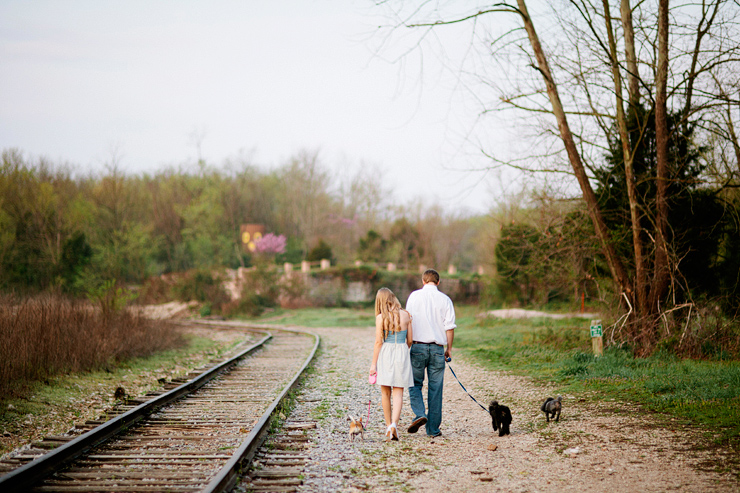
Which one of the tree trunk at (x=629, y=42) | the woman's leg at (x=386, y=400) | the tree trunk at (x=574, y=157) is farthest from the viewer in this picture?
the tree trunk at (x=629, y=42)

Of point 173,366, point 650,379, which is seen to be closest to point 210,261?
point 173,366

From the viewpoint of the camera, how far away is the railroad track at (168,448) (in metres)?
4.77

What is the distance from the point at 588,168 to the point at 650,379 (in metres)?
5.78

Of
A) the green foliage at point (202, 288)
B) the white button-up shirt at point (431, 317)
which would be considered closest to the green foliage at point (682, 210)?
the white button-up shirt at point (431, 317)

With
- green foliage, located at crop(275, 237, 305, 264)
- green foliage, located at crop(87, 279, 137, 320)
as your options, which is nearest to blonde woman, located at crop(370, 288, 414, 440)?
green foliage, located at crop(87, 279, 137, 320)

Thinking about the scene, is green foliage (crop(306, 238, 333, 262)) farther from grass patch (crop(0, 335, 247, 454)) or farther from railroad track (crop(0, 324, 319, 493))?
railroad track (crop(0, 324, 319, 493))

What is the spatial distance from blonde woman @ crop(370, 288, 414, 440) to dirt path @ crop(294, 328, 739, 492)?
0.67 metres

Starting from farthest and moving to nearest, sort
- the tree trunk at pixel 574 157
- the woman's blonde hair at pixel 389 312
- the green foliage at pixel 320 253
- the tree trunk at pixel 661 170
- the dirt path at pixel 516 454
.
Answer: the green foliage at pixel 320 253 → the tree trunk at pixel 574 157 → the tree trunk at pixel 661 170 → the woman's blonde hair at pixel 389 312 → the dirt path at pixel 516 454

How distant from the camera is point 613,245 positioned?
1309 centimetres

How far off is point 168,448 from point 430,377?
293 cm

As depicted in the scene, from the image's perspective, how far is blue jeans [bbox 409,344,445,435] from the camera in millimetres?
6641

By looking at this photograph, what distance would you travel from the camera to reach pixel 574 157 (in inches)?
464

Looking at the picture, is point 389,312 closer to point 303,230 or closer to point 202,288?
point 202,288

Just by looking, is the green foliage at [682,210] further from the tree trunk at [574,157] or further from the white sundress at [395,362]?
the white sundress at [395,362]
